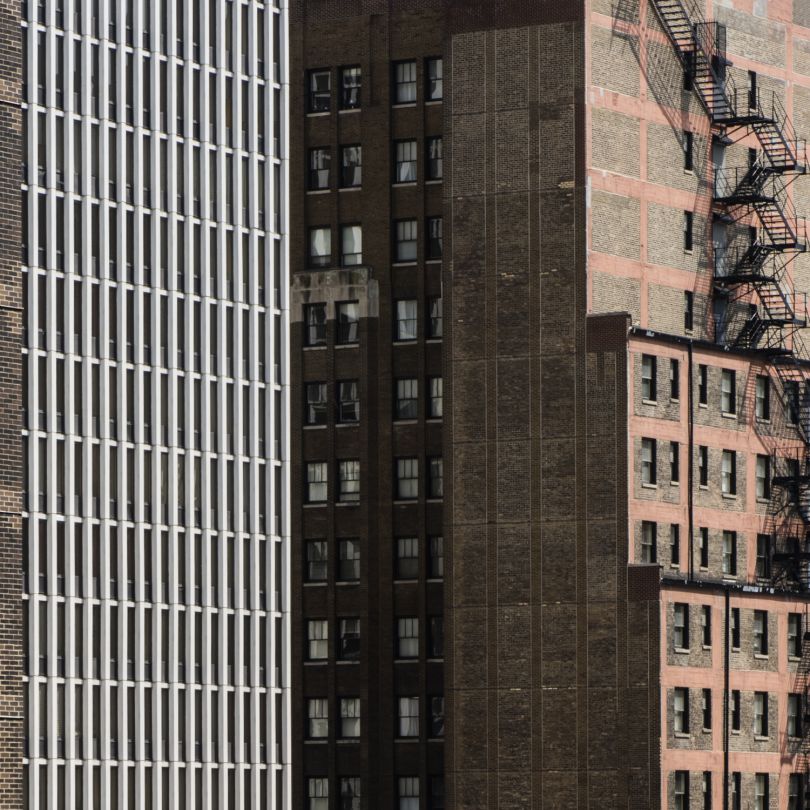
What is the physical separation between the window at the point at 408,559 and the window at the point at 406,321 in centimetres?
1032

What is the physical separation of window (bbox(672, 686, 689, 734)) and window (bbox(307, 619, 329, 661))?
19.1 meters

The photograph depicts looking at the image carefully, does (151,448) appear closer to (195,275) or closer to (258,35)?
(195,275)

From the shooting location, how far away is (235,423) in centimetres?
11438

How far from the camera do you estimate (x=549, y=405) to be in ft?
452

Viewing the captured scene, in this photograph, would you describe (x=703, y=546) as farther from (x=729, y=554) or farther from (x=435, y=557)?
(x=435, y=557)

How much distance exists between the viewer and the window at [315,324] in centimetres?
14662

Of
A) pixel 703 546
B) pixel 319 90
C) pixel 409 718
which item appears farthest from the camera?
pixel 319 90

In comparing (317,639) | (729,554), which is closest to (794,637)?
(729,554)

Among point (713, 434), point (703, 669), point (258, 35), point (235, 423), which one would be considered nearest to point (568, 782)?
point (703, 669)

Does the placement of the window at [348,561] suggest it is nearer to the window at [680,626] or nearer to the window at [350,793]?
the window at [350,793]

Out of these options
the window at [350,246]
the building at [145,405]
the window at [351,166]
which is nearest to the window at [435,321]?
the window at [350,246]

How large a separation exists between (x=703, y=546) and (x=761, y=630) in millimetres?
5539

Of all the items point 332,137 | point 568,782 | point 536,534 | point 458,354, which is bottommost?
point 568,782

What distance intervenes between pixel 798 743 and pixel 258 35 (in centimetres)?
4875
